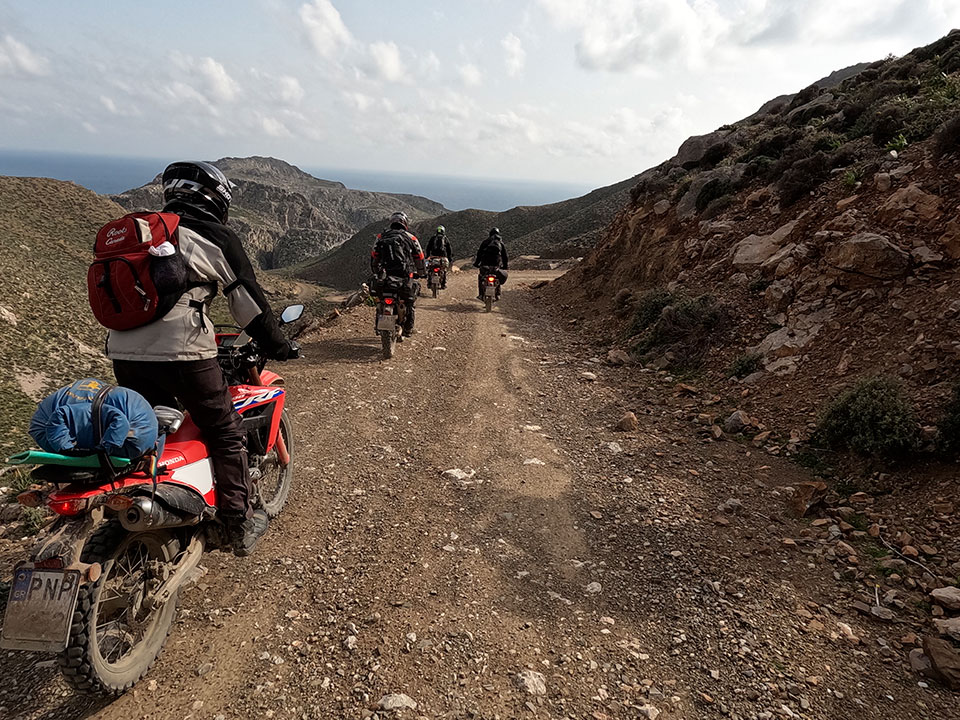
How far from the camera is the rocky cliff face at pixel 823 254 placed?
7484mm

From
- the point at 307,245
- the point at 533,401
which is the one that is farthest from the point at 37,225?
the point at 307,245

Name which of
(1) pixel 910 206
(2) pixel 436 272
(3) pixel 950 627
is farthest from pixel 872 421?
(2) pixel 436 272

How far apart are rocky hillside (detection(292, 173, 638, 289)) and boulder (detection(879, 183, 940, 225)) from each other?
171 feet

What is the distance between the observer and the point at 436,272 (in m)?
18.4

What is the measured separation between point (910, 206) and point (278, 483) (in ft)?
35.5

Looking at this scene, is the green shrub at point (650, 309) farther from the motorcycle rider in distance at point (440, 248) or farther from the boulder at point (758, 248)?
the motorcycle rider in distance at point (440, 248)

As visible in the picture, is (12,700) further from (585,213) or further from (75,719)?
(585,213)

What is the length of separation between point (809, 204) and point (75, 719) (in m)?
13.8

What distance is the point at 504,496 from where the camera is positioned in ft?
19.2

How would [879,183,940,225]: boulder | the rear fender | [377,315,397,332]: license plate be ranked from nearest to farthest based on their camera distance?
the rear fender
[879,183,940,225]: boulder
[377,315,397,332]: license plate

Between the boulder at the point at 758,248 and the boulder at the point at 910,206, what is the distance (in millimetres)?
1996

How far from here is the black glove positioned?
4297mm

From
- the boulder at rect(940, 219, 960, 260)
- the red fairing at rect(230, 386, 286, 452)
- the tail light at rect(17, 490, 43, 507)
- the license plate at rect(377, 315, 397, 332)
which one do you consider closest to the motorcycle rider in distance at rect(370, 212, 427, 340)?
the license plate at rect(377, 315, 397, 332)

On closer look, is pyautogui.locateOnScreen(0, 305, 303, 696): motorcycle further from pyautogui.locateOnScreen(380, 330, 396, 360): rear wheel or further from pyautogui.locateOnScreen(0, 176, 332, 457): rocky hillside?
pyautogui.locateOnScreen(0, 176, 332, 457): rocky hillside
